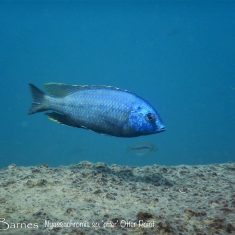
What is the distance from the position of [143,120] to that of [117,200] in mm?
1020

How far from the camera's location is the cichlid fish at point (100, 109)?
4.44m

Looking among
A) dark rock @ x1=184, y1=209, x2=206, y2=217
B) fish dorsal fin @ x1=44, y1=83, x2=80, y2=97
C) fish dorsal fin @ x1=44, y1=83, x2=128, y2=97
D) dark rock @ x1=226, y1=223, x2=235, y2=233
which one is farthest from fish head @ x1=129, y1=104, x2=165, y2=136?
dark rock @ x1=226, y1=223, x2=235, y2=233

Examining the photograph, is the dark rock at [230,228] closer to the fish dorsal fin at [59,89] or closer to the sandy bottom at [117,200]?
the sandy bottom at [117,200]

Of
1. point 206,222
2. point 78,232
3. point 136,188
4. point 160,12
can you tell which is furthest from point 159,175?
point 160,12

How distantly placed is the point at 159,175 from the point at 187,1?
23.5 meters

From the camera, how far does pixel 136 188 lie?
439 centimetres

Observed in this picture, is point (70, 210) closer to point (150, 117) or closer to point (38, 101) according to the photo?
point (150, 117)

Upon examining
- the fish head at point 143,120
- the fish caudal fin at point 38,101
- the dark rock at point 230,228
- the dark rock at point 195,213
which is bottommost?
the dark rock at point 230,228

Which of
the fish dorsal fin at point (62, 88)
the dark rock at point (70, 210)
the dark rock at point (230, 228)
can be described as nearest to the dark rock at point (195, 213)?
the dark rock at point (230, 228)

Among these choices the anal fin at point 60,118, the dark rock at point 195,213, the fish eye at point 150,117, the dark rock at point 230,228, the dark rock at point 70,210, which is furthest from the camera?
the anal fin at point 60,118

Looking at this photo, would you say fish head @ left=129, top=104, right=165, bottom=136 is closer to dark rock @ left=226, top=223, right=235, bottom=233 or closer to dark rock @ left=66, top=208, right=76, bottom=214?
dark rock @ left=66, top=208, right=76, bottom=214

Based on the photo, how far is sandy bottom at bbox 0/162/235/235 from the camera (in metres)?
3.06

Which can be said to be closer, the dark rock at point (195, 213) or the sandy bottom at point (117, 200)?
the sandy bottom at point (117, 200)

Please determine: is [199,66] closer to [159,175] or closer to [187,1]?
[187,1]
